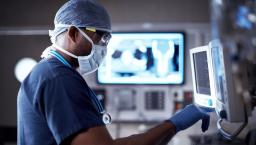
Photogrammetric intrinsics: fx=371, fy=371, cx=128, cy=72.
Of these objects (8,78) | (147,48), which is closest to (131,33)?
(147,48)

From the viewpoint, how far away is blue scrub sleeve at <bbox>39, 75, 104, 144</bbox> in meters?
1.11

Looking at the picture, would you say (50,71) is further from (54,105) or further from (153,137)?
(153,137)

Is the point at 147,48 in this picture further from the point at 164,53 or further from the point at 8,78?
the point at 8,78

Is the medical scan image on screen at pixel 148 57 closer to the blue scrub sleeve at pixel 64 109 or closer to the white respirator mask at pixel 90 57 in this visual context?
the white respirator mask at pixel 90 57

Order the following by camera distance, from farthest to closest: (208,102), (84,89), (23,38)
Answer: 1. (23,38)
2. (208,102)
3. (84,89)

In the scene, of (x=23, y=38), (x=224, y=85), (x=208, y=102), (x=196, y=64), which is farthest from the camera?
(x=23, y=38)

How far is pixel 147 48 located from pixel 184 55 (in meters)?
0.32

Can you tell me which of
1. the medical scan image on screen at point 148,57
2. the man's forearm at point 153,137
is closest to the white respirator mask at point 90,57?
the man's forearm at point 153,137

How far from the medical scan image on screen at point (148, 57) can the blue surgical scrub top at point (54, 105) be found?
1.92 metres

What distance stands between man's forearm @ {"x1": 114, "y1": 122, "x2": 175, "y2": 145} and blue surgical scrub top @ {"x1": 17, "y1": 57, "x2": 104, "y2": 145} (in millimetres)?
100

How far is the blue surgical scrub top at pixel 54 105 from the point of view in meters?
1.12

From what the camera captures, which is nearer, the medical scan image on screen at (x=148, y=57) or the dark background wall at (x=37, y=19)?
the medical scan image on screen at (x=148, y=57)

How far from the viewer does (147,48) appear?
3.12 metres

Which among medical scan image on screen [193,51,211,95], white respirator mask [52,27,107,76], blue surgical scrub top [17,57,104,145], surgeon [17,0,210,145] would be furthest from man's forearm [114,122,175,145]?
white respirator mask [52,27,107,76]
